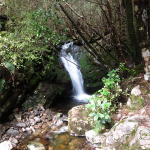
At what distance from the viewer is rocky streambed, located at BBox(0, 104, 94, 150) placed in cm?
361

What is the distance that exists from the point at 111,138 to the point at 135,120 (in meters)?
0.62

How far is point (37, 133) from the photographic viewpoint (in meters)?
4.41

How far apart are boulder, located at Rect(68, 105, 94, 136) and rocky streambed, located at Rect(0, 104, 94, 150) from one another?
0.20 meters

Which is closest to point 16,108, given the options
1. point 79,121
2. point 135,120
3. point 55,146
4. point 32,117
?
point 32,117

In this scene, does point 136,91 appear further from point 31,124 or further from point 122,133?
point 31,124

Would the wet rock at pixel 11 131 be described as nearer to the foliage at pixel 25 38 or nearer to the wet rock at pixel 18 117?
the wet rock at pixel 18 117

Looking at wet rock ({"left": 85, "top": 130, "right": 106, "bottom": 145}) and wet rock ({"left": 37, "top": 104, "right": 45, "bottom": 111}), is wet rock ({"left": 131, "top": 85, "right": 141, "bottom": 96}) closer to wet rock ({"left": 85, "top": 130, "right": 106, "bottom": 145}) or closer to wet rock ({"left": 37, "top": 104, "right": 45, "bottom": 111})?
wet rock ({"left": 85, "top": 130, "right": 106, "bottom": 145})

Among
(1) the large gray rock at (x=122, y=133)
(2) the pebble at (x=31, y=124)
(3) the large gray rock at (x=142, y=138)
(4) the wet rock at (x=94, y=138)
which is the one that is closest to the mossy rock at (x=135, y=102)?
(1) the large gray rock at (x=122, y=133)

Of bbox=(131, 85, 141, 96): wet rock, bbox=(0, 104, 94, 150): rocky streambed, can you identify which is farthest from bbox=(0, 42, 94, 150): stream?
bbox=(131, 85, 141, 96): wet rock

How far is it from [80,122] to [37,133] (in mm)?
1667

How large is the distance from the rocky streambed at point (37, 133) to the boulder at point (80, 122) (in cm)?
20

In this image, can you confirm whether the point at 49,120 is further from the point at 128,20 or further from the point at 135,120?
the point at 128,20

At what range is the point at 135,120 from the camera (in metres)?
2.60

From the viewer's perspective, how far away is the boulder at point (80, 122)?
3.87m
